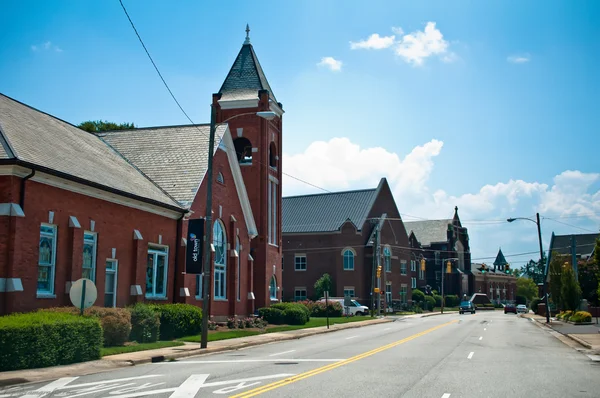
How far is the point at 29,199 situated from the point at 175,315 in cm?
768

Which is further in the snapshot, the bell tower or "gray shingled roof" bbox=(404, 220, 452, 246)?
"gray shingled roof" bbox=(404, 220, 452, 246)

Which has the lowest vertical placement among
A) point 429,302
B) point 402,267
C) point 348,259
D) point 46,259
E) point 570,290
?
point 429,302

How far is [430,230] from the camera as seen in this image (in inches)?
4254

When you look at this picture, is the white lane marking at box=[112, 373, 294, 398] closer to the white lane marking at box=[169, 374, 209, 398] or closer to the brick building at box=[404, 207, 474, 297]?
the white lane marking at box=[169, 374, 209, 398]

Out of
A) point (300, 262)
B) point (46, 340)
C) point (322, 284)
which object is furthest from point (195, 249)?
point (300, 262)

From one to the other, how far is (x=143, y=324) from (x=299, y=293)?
52.7m

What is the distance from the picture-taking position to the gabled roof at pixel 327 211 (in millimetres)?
74750

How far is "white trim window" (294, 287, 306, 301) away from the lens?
73.5 meters

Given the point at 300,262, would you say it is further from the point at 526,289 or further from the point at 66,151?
the point at 526,289

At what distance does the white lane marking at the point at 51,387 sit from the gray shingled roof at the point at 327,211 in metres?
61.1

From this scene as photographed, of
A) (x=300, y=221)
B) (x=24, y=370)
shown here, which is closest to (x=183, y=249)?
(x=24, y=370)

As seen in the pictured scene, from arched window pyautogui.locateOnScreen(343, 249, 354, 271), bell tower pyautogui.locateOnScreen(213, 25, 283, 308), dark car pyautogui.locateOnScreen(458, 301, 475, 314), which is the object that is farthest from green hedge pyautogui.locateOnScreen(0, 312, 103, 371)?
dark car pyautogui.locateOnScreen(458, 301, 475, 314)

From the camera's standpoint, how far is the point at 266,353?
20.2 m

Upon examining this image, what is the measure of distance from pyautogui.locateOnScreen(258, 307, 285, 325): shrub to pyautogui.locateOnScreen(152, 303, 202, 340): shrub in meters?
10.6
